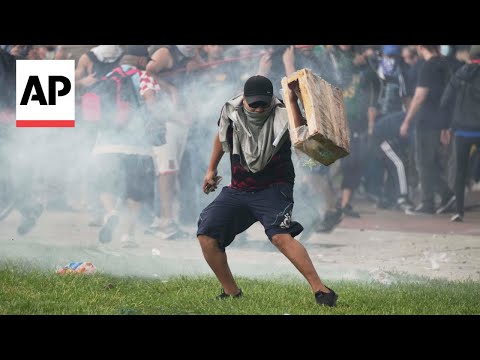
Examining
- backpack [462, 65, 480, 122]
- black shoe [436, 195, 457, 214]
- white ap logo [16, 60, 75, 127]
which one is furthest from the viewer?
black shoe [436, 195, 457, 214]

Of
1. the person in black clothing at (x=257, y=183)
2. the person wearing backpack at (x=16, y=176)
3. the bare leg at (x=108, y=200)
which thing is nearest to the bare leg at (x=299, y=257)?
the person in black clothing at (x=257, y=183)

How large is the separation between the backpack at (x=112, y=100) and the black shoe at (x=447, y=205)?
3644mm

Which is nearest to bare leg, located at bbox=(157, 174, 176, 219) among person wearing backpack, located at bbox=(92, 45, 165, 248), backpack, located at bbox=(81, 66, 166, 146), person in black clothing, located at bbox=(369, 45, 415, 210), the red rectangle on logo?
person wearing backpack, located at bbox=(92, 45, 165, 248)

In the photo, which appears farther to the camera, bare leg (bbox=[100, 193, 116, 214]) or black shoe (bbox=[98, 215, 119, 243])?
bare leg (bbox=[100, 193, 116, 214])

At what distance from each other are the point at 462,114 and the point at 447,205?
1.05 metres

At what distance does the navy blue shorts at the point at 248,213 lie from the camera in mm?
8742

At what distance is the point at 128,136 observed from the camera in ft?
38.4

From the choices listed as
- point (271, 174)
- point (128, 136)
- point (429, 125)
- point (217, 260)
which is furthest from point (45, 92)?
point (429, 125)

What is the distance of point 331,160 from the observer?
336 inches

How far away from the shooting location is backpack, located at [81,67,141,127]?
1168 cm

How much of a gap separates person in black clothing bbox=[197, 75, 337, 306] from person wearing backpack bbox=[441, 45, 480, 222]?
324 centimetres

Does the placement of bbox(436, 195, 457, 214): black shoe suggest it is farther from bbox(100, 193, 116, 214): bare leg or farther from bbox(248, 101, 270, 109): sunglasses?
bbox(100, 193, 116, 214): bare leg
